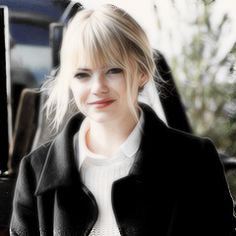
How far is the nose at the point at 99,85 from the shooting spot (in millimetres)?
1267

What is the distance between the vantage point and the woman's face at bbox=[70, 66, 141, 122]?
4.17ft

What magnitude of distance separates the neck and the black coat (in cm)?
5

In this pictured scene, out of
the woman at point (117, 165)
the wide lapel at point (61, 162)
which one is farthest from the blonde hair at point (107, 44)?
the wide lapel at point (61, 162)

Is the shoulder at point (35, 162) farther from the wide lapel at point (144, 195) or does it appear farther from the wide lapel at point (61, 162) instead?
the wide lapel at point (144, 195)

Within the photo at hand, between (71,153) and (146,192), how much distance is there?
0.81 ft

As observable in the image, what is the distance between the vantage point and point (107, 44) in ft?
4.03

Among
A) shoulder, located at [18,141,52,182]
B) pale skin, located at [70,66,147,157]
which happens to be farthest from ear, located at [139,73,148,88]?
shoulder, located at [18,141,52,182]

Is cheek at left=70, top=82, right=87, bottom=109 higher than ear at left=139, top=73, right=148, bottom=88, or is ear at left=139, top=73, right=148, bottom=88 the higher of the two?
ear at left=139, top=73, right=148, bottom=88

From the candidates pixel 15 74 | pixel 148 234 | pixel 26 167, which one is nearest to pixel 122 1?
pixel 15 74

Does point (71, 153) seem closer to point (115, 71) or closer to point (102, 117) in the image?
point (102, 117)

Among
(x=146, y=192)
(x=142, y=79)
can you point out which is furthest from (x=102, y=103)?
(x=146, y=192)

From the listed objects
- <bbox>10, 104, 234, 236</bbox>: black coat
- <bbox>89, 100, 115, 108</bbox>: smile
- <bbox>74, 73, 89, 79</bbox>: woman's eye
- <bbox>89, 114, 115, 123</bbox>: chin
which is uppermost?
<bbox>74, 73, 89, 79</bbox>: woman's eye

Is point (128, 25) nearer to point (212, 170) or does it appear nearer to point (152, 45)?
point (152, 45)

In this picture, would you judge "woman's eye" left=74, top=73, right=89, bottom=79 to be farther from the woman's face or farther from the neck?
the neck
